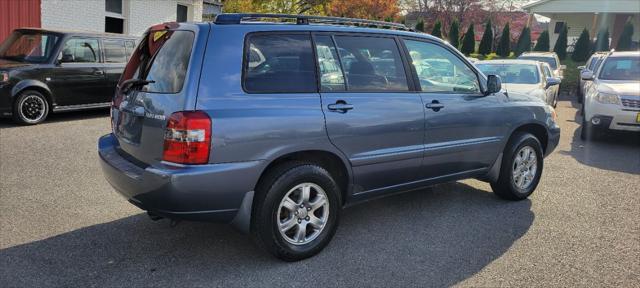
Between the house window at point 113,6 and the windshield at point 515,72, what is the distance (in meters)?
11.5

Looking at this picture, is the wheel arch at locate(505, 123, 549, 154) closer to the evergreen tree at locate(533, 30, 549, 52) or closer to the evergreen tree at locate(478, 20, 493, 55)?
the evergreen tree at locate(533, 30, 549, 52)

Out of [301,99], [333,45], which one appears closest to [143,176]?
[301,99]

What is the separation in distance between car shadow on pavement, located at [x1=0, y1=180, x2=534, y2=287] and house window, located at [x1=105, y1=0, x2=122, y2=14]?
13.4 m

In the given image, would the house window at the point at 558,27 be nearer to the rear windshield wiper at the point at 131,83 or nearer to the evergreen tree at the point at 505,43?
the evergreen tree at the point at 505,43

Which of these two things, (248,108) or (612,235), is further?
(612,235)

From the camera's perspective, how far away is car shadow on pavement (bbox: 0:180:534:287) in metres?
3.48

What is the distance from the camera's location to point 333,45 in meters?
4.01

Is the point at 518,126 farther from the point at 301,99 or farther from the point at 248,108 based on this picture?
the point at 248,108

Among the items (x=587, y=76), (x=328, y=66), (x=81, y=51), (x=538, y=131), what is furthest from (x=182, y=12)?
(x=328, y=66)

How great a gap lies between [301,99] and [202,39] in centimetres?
78

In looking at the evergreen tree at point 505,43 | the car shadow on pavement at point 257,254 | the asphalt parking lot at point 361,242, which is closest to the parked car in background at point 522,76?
the asphalt parking lot at point 361,242

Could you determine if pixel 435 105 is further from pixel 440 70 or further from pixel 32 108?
pixel 32 108

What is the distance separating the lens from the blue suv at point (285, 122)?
3.32 meters

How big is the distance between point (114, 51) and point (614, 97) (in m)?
9.01
